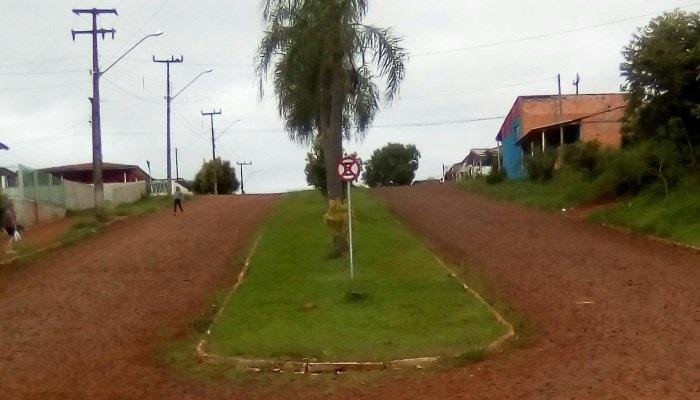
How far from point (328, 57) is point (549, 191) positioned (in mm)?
23902

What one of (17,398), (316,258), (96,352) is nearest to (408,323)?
(96,352)

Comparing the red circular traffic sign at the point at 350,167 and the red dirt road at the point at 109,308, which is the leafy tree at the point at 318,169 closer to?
the red dirt road at the point at 109,308

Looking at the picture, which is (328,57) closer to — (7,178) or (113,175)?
(7,178)

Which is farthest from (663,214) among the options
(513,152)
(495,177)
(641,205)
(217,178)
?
(217,178)

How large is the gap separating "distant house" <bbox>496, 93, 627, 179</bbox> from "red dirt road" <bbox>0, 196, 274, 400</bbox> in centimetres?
2390

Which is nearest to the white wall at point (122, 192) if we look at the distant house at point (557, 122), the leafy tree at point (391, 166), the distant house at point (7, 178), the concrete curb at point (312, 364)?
the distant house at point (7, 178)

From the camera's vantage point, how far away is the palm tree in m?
22.2

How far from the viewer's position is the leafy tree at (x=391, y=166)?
98.6 m

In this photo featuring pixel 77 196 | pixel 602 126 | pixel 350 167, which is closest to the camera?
pixel 350 167

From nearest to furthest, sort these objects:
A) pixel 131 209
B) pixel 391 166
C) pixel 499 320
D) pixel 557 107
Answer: pixel 499 320 < pixel 131 209 < pixel 557 107 < pixel 391 166

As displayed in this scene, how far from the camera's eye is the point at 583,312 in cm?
1575

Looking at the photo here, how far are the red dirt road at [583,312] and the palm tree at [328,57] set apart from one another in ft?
14.0

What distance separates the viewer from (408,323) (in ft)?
48.9

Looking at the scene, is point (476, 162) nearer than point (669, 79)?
No
